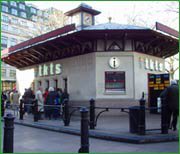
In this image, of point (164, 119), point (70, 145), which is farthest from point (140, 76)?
point (70, 145)

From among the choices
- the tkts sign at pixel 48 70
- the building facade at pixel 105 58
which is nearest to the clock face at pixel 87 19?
the building facade at pixel 105 58

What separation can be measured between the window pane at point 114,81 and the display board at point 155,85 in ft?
6.28

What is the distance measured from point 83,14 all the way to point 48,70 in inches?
190

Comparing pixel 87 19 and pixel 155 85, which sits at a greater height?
pixel 87 19

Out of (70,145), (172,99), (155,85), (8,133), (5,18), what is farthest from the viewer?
(5,18)

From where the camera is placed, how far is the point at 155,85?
17000 millimetres

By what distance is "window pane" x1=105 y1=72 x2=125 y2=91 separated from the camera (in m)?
16.5

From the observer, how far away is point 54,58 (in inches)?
773

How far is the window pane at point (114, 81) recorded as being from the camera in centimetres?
1653

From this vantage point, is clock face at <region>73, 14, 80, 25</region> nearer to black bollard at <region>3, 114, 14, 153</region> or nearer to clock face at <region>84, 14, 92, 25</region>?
clock face at <region>84, 14, 92, 25</region>

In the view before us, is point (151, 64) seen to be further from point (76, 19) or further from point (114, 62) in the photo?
point (76, 19)

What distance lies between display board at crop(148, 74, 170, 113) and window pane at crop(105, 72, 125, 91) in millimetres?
1913

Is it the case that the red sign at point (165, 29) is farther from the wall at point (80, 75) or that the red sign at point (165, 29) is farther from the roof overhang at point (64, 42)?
the wall at point (80, 75)

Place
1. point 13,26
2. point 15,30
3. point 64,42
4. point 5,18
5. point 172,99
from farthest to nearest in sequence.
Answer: point 15,30
point 13,26
point 5,18
point 64,42
point 172,99
